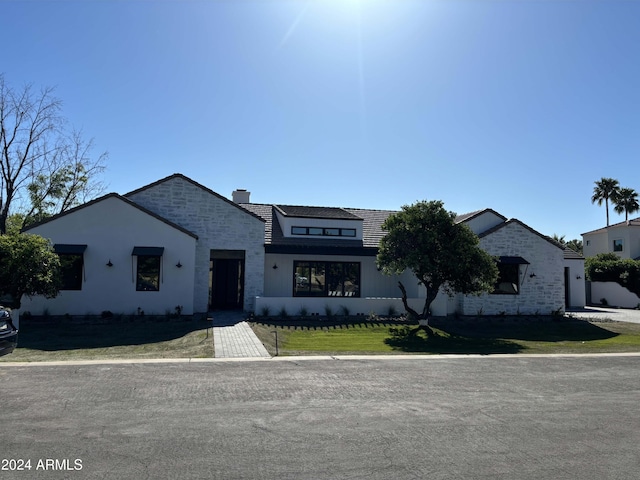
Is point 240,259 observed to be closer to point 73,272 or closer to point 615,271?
point 73,272

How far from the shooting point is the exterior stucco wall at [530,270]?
22281 millimetres

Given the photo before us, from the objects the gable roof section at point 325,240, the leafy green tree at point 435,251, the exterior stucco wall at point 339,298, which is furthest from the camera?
the gable roof section at point 325,240

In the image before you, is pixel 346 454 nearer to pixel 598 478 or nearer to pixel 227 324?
pixel 598 478

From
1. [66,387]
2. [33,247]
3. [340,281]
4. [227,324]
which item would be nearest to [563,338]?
[340,281]

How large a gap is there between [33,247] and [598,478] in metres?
16.6

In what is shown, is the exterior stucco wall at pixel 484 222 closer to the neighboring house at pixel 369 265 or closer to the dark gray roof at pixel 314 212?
the neighboring house at pixel 369 265

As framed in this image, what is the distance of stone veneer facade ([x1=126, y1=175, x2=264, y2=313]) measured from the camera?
20.1 m

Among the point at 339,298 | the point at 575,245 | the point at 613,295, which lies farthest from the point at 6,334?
the point at 575,245

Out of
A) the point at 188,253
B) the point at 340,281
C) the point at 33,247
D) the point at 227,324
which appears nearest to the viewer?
the point at 33,247

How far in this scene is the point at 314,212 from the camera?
23.8m

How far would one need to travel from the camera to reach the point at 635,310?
28641 mm

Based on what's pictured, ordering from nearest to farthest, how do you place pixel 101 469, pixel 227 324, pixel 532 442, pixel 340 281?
1. pixel 101 469
2. pixel 532 442
3. pixel 227 324
4. pixel 340 281

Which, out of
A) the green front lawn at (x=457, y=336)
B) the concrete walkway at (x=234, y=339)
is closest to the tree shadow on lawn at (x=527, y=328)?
the green front lawn at (x=457, y=336)

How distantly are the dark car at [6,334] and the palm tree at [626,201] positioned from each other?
55688 mm
